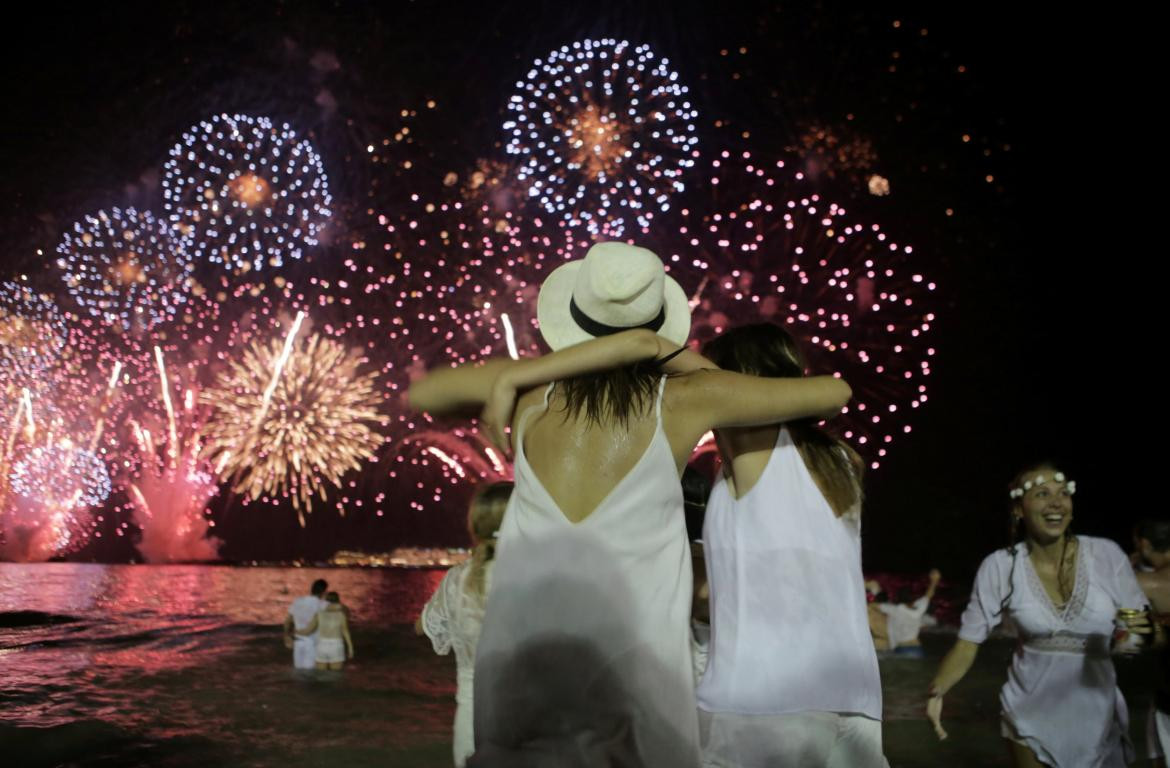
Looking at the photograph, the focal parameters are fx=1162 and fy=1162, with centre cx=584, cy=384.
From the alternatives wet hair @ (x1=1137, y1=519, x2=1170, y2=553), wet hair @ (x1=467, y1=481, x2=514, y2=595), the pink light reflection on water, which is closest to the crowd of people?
wet hair @ (x1=467, y1=481, x2=514, y2=595)

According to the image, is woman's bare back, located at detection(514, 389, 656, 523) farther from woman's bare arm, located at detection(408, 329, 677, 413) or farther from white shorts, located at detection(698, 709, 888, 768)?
white shorts, located at detection(698, 709, 888, 768)

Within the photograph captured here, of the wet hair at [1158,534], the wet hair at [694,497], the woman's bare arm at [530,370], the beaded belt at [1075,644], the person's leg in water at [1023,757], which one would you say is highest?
the woman's bare arm at [530,370]

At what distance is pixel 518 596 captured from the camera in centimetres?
295

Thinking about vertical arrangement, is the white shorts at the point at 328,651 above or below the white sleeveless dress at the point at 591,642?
below

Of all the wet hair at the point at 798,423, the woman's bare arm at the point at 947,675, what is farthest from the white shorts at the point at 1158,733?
the wet hair at the point at 798,423

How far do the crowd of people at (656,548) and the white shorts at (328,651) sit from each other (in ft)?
40.0

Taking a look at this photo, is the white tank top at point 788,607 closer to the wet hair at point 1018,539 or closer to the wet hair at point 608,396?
the wet hair at point 608,396

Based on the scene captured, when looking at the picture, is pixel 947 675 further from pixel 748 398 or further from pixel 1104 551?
pixel 748 398

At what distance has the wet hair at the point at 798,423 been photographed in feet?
11.8

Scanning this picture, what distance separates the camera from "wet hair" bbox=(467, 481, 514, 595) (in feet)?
19.7

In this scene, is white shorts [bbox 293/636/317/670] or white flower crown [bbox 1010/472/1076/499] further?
white shorts [bbox 293/636/317/670]

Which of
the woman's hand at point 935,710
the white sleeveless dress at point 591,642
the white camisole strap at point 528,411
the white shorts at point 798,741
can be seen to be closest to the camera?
the white sleeveless dress at point 591,642

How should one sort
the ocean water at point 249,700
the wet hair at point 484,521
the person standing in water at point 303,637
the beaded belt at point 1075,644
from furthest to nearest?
1. the person standing in water at point 303,637
2. the ocean water at point 249,700
3. the wet hair at point 484,521
4. the beaded belt at point 1075,644

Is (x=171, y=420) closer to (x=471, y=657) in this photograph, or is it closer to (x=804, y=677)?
(x=471, y=657)
